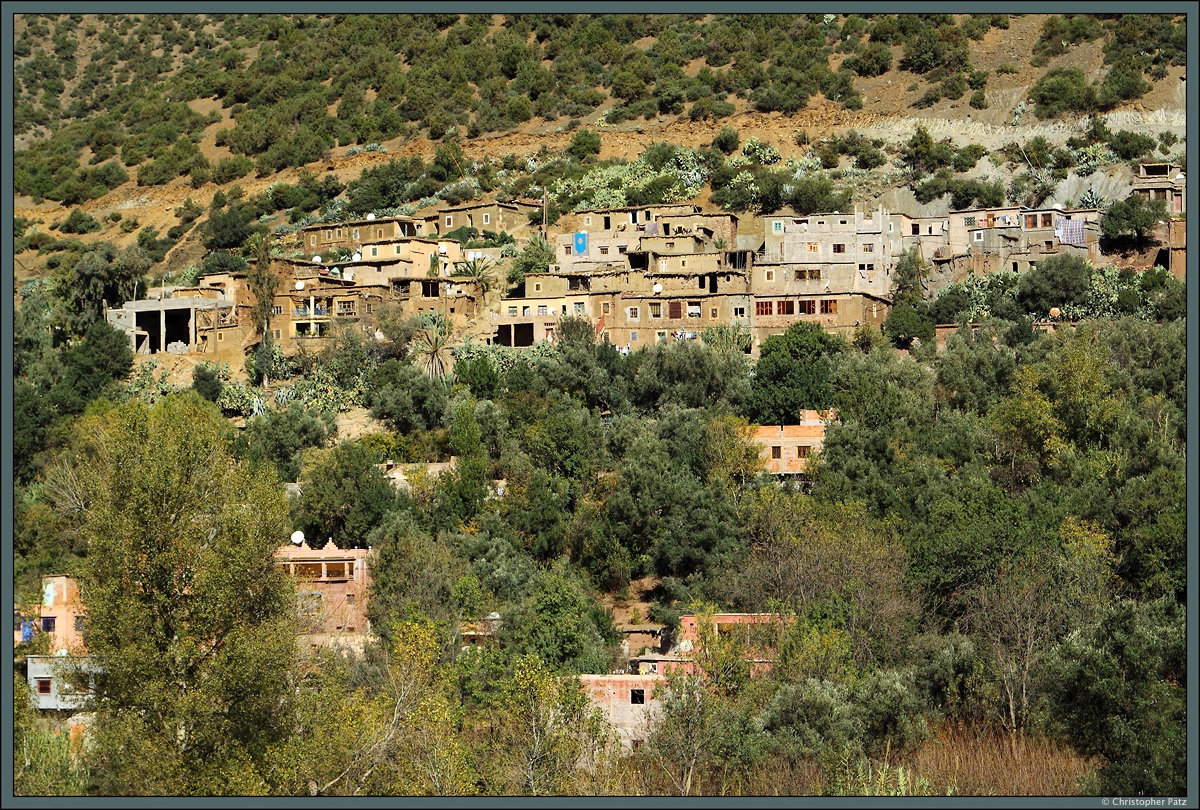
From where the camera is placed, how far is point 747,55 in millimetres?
85625

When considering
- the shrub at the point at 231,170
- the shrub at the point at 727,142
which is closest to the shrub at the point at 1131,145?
the shrub at the point at 727,142

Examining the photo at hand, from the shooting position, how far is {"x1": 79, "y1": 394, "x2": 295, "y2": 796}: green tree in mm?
22938

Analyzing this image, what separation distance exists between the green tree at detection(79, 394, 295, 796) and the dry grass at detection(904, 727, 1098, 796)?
11.9m

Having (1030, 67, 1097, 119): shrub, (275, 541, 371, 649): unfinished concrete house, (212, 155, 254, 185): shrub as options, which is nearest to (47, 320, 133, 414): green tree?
(275, 541, 371, 649): unfinished concrete house

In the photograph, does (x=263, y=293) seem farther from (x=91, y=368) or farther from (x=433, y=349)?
(x=433, y=349)

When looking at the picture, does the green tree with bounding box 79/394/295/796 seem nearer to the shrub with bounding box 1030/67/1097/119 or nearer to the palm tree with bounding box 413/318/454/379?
the palm tree with bounding box 413/318/454/379

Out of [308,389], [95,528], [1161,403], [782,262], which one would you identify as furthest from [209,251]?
[95,528]

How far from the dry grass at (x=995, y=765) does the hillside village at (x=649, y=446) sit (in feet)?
0.40

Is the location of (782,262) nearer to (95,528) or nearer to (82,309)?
(82,309)

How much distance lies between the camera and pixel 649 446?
4153cm

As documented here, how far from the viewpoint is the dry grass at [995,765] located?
28188 mm

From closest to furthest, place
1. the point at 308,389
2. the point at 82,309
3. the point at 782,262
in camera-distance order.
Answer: the point at 308,389, the point at 782,262, the point at 82,309

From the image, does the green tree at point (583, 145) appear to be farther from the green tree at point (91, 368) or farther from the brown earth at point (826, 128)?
the green tree at point (91, 368)

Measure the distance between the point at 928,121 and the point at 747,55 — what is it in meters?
14.1
